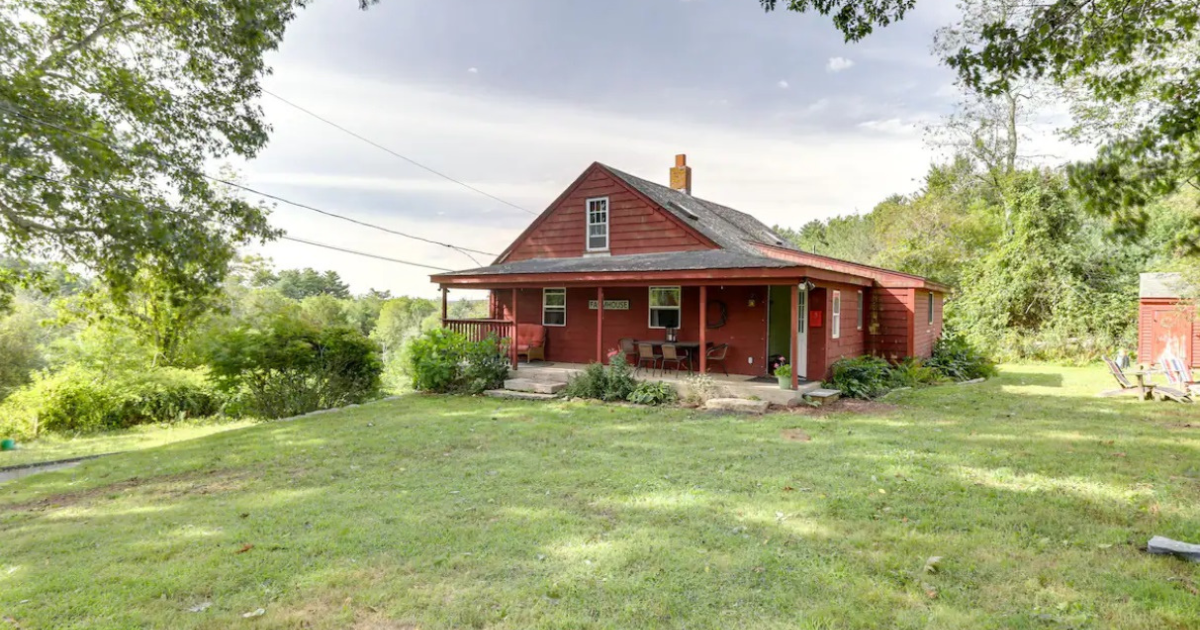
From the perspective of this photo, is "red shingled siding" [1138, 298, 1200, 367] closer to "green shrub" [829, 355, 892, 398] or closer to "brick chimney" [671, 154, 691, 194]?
"green shrub" [829, 355, 892, 398]

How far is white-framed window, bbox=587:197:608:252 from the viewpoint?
15.7 metres

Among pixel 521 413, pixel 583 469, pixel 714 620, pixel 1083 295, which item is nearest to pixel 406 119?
pixel 521 413

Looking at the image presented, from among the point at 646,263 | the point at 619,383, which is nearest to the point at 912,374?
the point at 646,263

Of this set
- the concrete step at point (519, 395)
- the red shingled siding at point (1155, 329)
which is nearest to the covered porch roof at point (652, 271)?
the concrete step at point (519, 395)

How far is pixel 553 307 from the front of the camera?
50.5ft

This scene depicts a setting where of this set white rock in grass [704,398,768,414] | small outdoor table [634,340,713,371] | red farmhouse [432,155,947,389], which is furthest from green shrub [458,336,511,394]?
white rock in grass [704,398,768,414]

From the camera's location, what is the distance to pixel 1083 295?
1980cm

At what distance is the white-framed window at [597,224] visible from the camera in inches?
619

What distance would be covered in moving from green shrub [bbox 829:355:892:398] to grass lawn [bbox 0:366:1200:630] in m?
3.28

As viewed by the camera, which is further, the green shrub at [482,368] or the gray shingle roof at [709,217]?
the gray shingle roof at [709,217]

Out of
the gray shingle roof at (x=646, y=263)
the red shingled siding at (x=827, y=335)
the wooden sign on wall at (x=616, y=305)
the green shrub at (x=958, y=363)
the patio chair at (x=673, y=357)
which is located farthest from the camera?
the green shrub at (x=958, y=363)

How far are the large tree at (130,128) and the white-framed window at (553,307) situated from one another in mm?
6924

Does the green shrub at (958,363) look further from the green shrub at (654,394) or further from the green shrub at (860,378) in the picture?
the green shrub at (654,394)

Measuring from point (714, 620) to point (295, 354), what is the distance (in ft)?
33.7
